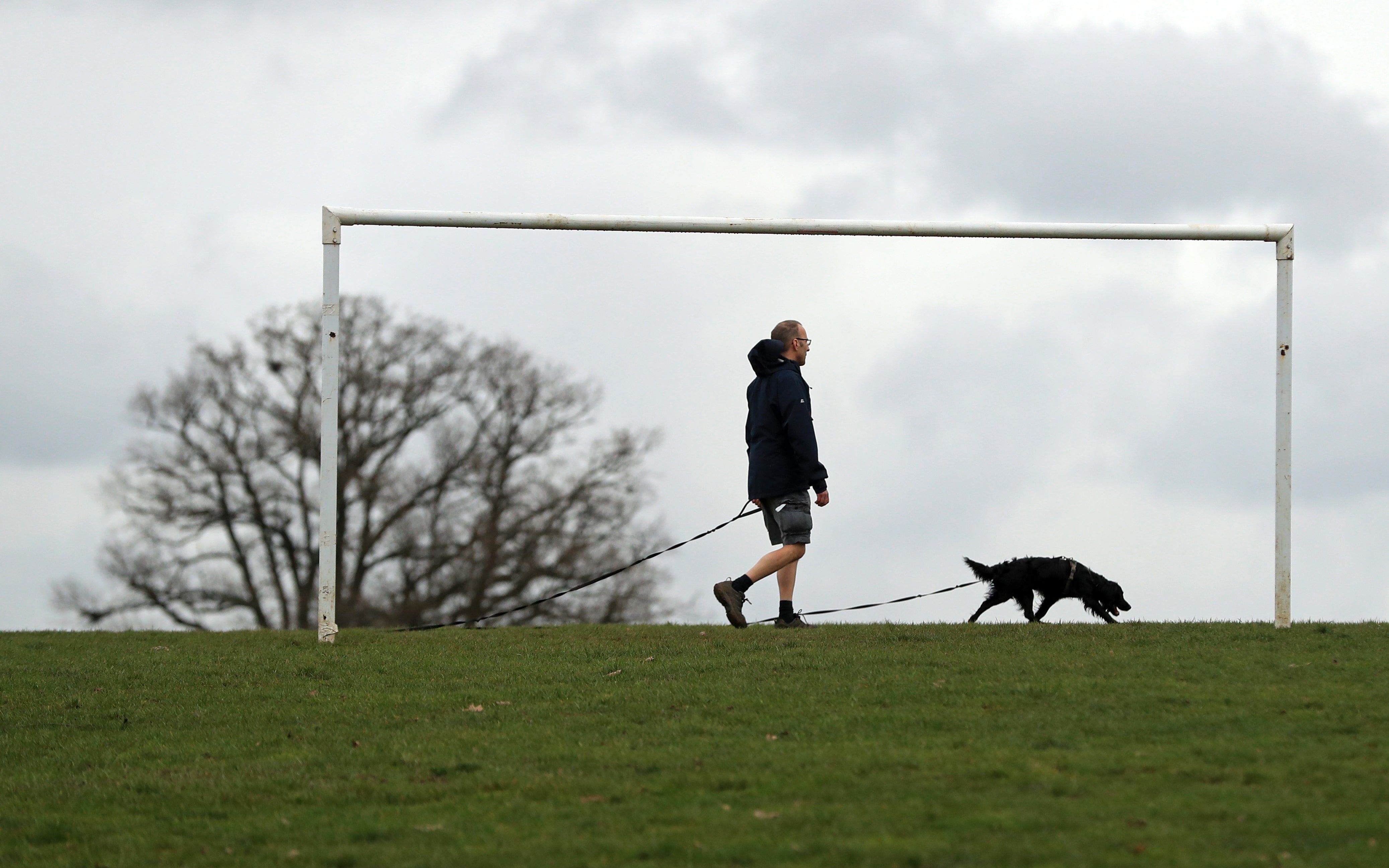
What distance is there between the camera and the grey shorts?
10.5m

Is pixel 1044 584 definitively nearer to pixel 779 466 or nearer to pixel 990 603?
pixel 990 603

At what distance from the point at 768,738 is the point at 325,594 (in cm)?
513

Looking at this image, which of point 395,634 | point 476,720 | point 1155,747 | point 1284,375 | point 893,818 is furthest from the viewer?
point 395,634

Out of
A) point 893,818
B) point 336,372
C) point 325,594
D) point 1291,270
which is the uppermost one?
point 1291,270

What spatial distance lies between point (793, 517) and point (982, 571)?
2349mm

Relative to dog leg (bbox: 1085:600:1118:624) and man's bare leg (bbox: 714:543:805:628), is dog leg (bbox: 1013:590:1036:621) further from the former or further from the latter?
man's bare leg (bbox: 714:543:805:628)

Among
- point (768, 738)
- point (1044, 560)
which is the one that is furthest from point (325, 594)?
point (1044, 560)

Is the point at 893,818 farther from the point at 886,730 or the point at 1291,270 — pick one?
the point at 1291,270

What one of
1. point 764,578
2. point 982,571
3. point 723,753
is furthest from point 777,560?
point 723,753

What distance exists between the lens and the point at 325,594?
35.6ft

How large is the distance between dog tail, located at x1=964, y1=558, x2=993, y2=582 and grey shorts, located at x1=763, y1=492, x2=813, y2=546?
7.04 ft

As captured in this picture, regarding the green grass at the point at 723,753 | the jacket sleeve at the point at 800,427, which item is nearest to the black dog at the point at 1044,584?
the green grass at the point at 723,753

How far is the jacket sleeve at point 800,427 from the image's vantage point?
1034cm

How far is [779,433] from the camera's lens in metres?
10.6
